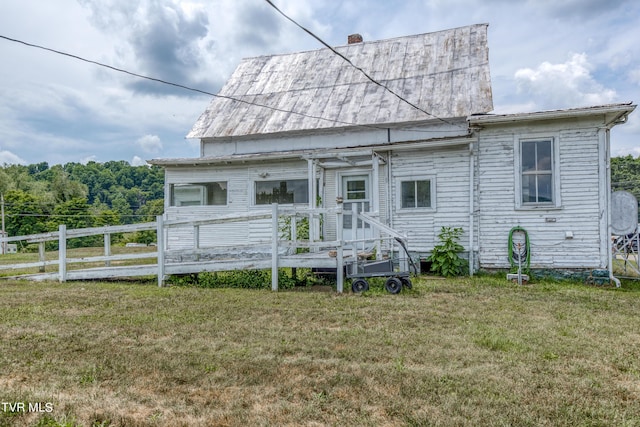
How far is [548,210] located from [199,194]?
9818 millimetres

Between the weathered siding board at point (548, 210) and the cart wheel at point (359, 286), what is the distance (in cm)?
407

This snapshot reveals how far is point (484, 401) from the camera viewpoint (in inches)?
122

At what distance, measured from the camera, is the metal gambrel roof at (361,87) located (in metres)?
12.9

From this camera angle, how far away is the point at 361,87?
14.6 metres

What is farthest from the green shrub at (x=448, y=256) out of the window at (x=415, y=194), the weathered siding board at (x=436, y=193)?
the window at (x=415, y=194)

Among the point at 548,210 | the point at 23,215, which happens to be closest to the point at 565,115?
the point at 548,210

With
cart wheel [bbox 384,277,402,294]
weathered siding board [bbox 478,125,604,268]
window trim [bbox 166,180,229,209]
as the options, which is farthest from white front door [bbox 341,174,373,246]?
cart wheel [bbox 384,277,402,294]

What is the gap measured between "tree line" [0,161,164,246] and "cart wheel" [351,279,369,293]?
45.1 metres

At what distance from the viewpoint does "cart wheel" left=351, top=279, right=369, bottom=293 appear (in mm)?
7855

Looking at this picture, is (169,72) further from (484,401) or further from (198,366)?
(484,401)

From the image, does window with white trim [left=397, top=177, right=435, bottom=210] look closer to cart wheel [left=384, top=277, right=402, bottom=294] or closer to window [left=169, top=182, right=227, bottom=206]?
cart wheel [left=384, top=277, right=402, bottom=294]

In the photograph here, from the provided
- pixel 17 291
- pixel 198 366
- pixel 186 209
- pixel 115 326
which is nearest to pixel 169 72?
pixel 186 209

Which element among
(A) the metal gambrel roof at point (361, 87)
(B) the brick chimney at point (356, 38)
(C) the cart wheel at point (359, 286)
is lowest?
(C) the cart wheel at point (359, 286)

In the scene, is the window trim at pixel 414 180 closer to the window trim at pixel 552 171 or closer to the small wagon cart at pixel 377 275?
the window trim at pixel 552 171
